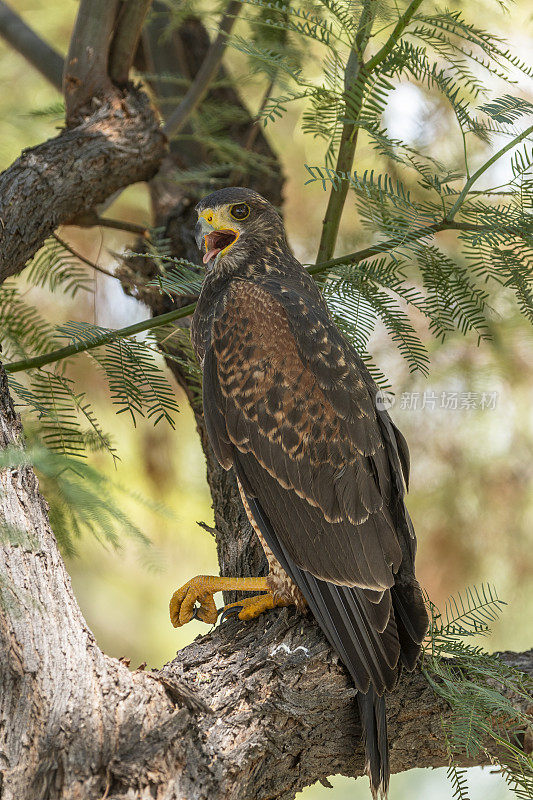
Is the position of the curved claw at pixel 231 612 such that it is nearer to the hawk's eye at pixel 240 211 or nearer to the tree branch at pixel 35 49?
the hawk's eye at pixel 240 211

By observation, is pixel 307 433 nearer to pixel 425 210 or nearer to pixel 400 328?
pixel 400 328

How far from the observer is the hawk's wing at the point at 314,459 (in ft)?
8.70

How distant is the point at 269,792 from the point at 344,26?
9.08ft

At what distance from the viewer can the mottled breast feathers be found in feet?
8.93

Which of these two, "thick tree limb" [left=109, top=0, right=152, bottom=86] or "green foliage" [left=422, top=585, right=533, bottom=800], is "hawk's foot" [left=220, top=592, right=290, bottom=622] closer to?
"green foliage" [left=422, top=585, right=533, bottom=800]

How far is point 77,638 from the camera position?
2139 millimetres

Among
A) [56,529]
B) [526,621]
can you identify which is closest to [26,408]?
[56,529]

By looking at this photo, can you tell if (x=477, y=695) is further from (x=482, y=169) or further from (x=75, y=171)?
(x=75, y=171)

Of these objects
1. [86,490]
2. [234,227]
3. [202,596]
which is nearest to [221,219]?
[234,227]

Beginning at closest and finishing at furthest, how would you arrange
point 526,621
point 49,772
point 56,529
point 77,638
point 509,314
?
point 49,772
point 77,638
point 56,529
point 509,314
point 526,621

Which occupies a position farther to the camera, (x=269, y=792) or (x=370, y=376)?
(x=370, y=376)

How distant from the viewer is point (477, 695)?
2.59 m

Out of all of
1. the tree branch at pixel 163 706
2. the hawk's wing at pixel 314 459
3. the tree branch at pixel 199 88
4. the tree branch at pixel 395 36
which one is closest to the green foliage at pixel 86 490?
the tree branch at pixel 163 706

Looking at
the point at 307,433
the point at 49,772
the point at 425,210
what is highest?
the point at 425,210
